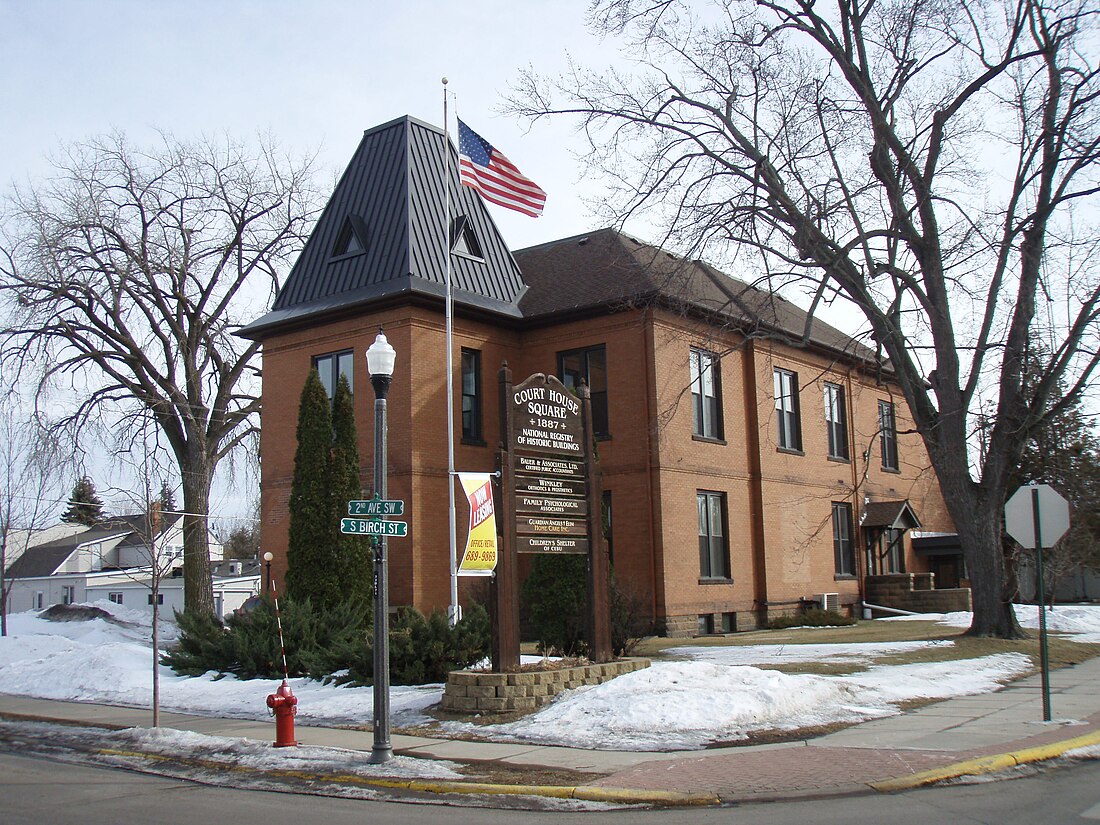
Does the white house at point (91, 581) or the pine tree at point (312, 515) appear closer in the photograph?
the pine tree at point (312, 515)

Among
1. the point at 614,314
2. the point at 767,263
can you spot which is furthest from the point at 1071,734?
the point at 614,314

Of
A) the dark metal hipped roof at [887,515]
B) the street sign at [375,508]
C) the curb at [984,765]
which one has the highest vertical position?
the dark metal hipped roof at [887,515]

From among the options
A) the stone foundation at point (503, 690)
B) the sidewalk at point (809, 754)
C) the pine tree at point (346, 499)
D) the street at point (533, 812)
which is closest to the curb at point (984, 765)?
the sidewalk at point (809, 754)

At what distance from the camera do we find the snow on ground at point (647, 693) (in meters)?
11.9

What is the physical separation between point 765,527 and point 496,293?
10592mm

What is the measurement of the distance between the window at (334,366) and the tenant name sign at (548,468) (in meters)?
13.4

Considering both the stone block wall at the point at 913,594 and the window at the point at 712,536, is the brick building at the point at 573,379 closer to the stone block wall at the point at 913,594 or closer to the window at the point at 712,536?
the window at the point at 712,536

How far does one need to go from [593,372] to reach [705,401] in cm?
348

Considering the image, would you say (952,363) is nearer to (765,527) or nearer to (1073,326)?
(1073,326)

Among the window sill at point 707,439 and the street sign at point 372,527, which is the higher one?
the window sill at point 707,439

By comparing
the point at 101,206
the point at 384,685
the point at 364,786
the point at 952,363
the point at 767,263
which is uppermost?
the point at 101,206

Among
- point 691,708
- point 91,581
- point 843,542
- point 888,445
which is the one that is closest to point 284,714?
point 691,708

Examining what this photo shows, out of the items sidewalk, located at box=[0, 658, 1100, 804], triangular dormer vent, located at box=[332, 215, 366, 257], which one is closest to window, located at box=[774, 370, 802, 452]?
triangular dormer vent, located at box=[332, 215, 366, 257]

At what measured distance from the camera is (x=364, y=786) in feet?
32.6
